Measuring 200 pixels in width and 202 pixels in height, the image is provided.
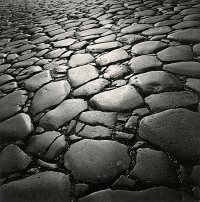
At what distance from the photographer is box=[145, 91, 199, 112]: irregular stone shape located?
157 centimetres

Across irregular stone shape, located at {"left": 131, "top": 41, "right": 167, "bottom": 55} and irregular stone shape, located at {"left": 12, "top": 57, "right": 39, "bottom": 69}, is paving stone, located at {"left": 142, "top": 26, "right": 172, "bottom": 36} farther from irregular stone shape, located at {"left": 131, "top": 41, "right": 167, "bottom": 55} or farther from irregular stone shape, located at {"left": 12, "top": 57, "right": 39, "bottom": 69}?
irregular stone shape, located at {"left": 12, "top": 57, "right": 39, "bottom": 69}

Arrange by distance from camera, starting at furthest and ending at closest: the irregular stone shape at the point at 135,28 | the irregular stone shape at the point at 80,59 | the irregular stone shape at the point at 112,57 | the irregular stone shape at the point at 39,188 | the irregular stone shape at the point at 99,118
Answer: the irregular stone shape at the point at 135,28
the irregular stone shape at the point at 80,59
the irregular stone shape at the point at 112,57
the irregular stone shape at the point at 99,118
the irregular stone shape at the point at 39,188

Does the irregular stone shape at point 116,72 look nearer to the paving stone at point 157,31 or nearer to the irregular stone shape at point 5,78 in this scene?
the paving stone at point 157,31

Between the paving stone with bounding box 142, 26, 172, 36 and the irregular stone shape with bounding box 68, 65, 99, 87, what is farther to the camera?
the paving stone with bounding box 142, 26, 172, 36

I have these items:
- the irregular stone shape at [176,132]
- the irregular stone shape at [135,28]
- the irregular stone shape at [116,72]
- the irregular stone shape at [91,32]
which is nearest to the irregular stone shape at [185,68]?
the irregular stone shape at [116,72]

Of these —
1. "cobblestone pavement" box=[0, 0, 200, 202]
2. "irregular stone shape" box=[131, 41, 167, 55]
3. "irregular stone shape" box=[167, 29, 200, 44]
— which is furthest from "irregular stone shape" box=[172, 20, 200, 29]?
"irregular stone shape" box=[131, 41, 167, 55]

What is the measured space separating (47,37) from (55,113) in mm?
2265

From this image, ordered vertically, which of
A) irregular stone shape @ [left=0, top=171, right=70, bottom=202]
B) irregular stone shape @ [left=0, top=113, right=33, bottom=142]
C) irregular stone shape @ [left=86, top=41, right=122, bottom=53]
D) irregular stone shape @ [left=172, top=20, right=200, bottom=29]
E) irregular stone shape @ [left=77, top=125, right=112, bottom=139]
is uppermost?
irregular stone shape @ [left=172, top=20, right=200, bottom=29]

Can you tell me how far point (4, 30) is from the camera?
4660mm

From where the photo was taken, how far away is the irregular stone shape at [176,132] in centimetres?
123

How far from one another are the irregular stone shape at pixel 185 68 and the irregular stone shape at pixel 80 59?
2.96ft

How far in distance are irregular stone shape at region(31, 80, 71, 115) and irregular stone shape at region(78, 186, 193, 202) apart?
965 mm

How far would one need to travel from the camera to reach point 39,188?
3.98ft

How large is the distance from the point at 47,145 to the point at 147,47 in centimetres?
168
